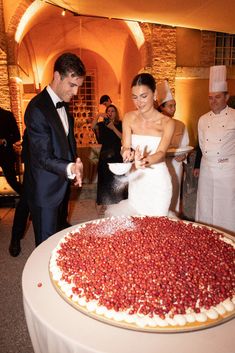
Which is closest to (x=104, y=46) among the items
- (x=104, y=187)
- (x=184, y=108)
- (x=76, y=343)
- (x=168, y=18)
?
(x=184, y=108)

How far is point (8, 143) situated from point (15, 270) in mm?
2628

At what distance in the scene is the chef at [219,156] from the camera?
10.5ft

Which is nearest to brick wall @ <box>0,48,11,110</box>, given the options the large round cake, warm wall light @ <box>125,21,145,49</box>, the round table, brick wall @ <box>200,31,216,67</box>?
warm wall light @ <box>125,21,145,49</box>

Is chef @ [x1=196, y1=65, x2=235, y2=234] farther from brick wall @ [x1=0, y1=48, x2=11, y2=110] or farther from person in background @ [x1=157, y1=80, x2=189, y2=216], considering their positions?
brick wall @ [x1=0, y1=48, x2=11, y2=110]

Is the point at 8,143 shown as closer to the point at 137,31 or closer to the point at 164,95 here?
the point at 164,95

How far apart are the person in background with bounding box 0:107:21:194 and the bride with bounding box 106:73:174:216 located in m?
2.89

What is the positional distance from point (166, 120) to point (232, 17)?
405 cm

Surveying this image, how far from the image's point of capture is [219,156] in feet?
10.6

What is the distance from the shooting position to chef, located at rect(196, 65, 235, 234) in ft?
10.5

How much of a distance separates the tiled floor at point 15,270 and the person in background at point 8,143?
1.93ft

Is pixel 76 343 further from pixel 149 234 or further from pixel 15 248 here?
pixel 15 248

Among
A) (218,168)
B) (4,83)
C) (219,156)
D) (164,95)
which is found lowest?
(218,168)

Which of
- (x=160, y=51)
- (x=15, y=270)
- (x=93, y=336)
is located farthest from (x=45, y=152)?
(x=160, y=51)

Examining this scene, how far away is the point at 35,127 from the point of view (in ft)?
6.98
